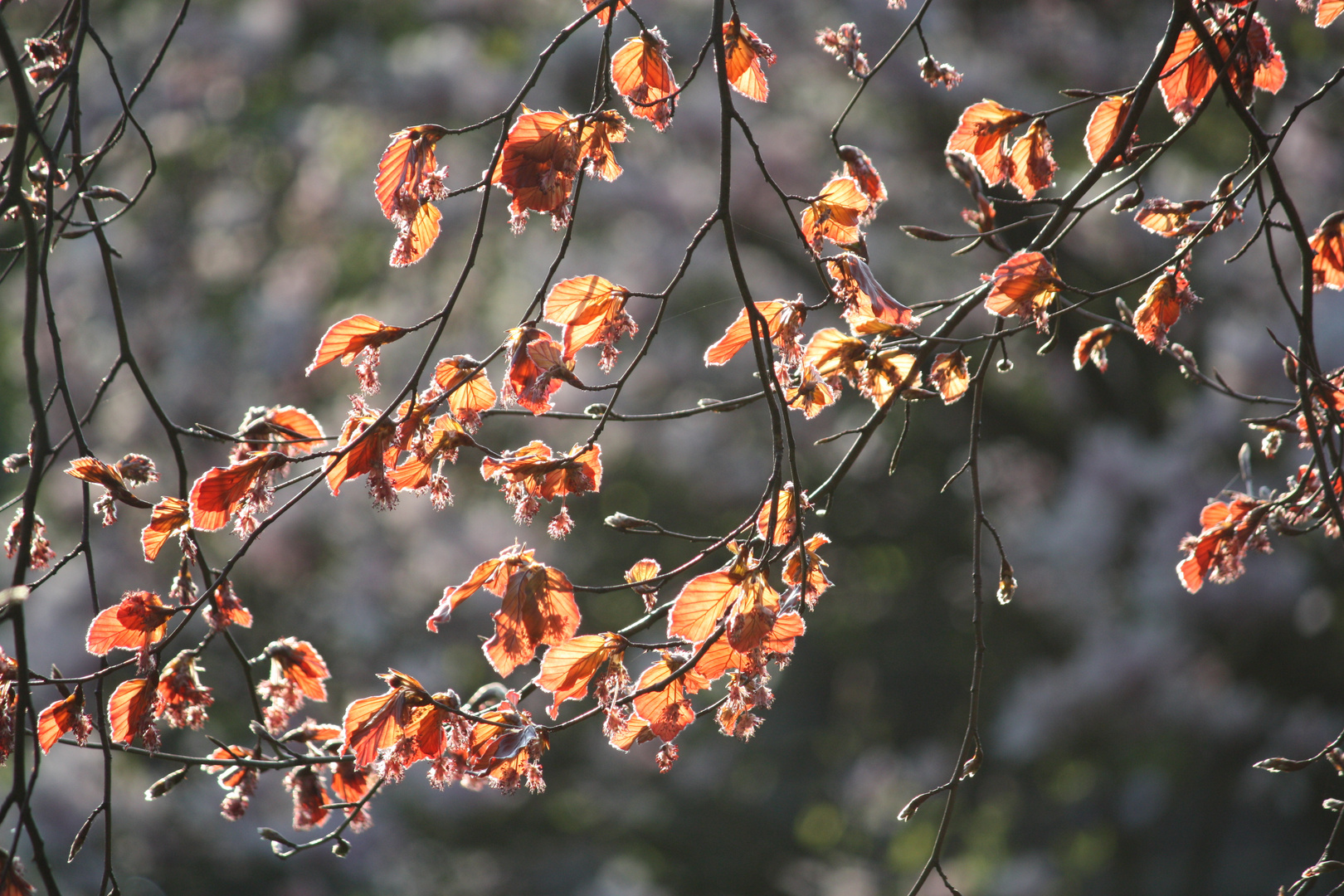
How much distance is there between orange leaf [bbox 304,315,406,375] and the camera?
87 centimetres

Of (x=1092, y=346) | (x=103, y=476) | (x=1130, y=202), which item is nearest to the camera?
(x=103, y=476)

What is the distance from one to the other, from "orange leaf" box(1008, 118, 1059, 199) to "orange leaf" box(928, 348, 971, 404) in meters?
0.24

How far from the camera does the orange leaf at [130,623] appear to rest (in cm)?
88

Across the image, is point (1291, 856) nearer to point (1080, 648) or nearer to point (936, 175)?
point (1080, 648)

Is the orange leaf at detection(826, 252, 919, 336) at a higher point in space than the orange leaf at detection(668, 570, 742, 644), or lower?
higher

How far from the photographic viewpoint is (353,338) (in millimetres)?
879

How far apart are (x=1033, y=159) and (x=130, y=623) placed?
100cm

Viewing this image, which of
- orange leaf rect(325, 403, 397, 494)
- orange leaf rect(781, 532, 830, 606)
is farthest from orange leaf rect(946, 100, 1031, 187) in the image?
orange leaf rect(325, 403, 397, 494)

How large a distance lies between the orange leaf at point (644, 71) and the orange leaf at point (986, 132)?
314 mm

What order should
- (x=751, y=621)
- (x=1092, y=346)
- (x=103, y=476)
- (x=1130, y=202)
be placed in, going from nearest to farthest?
(x=751, y=621)
(x=103, y=476)
(x=1130, y=202)
(x=1092, y=346)

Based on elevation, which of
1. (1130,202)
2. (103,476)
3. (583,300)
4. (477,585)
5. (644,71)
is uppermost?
(644,71)

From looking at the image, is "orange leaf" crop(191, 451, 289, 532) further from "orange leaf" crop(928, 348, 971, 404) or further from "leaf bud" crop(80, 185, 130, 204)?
"orange leaf" crop(928, 348, 971, 404)

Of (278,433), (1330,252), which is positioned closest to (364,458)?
(278,433)

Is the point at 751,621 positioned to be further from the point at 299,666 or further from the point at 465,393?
the point at 299,666
